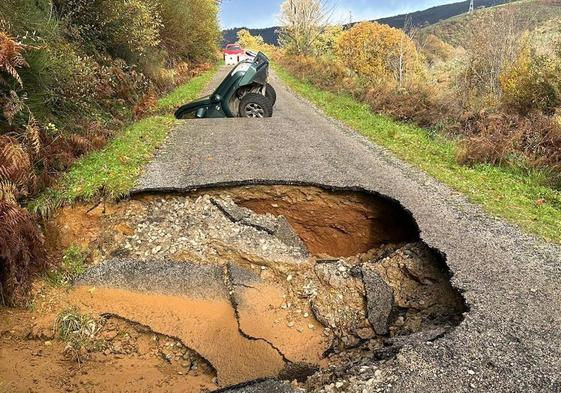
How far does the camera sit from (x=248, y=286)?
464 centimetres

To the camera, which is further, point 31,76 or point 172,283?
point 31,76

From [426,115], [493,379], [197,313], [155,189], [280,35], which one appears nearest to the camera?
[493,379]

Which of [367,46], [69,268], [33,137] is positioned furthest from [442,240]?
[367,46]

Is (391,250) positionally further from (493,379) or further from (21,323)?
(21,323)

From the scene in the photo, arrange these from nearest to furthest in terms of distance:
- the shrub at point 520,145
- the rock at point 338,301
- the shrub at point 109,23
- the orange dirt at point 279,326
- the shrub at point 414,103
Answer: the orange dirt at point 279,326 < the rock at point 338,301 < the shrub at point 520,145 < the shrub at point 109,23 < the shrub at point 414,103

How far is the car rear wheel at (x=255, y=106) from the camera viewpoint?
10758 mm

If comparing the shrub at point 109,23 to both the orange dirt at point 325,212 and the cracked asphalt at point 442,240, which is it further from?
the orange dirt at point 325,212

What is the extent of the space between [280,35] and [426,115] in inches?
1295

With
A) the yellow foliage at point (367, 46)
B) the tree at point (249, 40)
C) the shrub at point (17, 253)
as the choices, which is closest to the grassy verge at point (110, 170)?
the shrub at point (17, 253)

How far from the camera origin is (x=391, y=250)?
5.26 metres

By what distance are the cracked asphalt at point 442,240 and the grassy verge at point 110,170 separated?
24cm

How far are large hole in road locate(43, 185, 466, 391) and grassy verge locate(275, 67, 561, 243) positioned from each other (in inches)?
55.7

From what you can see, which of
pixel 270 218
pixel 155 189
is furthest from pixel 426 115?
pixel 155 189

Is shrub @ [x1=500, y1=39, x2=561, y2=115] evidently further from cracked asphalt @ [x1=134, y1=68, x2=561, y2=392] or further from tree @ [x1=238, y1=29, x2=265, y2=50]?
tree @ [x1=238, y1=29, x2=265, y2=50]
